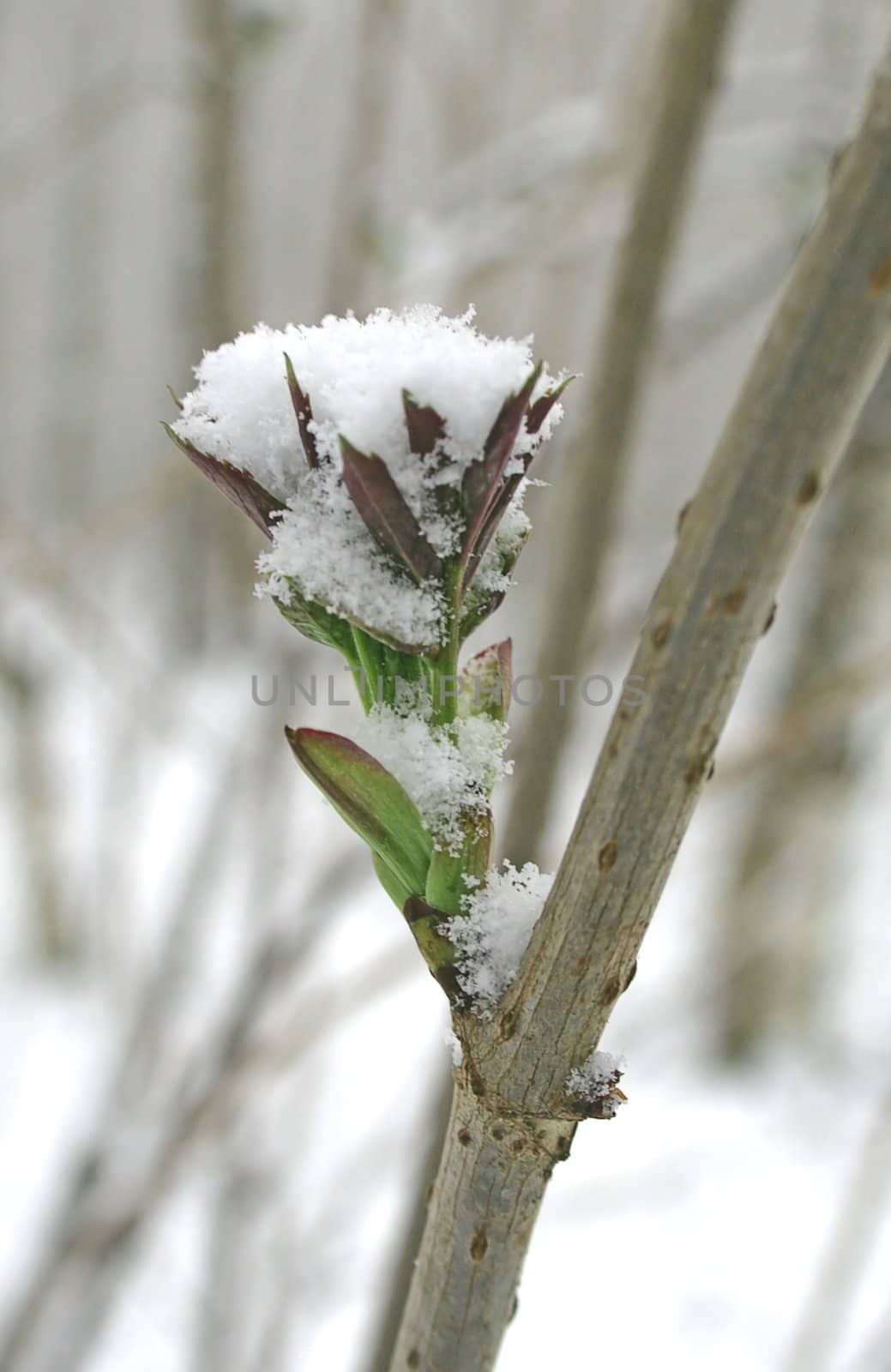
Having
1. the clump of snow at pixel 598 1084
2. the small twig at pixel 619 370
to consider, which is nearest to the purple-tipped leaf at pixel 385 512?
the clump of snow at pixel 598 1084

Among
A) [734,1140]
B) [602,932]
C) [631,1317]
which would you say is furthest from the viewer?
[734,1140]

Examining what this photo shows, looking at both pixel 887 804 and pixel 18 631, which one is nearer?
pixel 18 631

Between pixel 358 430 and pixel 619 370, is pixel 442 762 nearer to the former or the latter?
pixel 358 430

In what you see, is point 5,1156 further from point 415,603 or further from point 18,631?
point 415,603

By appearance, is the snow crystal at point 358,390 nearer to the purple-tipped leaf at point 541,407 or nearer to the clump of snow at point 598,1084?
the purple-tipped leaf at point 541,407

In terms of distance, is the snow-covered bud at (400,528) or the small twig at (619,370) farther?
the small twig at (619,370)

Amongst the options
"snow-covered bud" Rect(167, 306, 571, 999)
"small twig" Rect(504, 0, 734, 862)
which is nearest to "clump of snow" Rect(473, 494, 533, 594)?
"snow-covered bud" Rect(167, 306, 571, 999)

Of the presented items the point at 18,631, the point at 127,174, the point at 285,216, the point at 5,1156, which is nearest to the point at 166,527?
the point at 285,216
